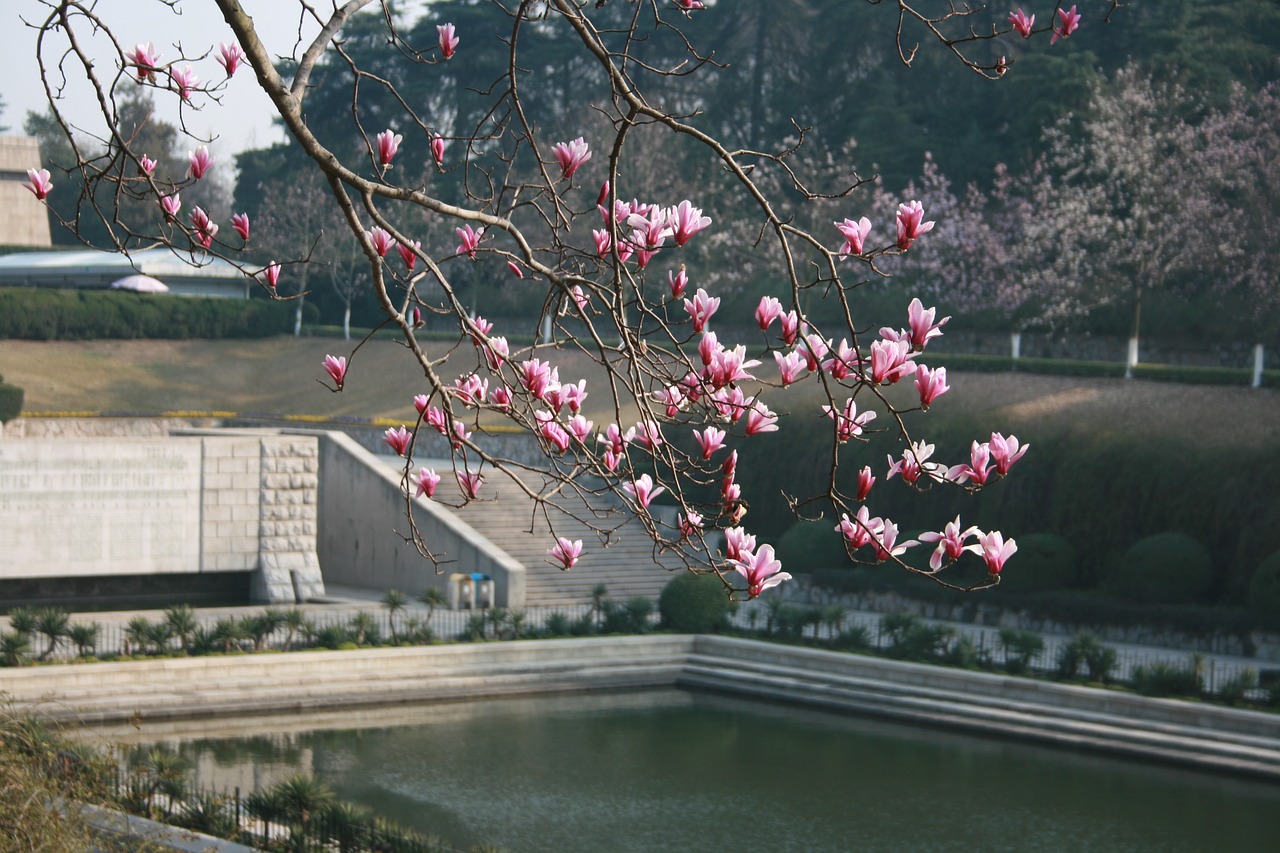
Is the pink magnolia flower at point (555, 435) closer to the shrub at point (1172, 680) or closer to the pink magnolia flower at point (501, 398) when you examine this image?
the pink magnolia flower at point (501, 398)

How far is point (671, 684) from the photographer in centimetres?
2139

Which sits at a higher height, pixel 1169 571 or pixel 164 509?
pixel 164 509

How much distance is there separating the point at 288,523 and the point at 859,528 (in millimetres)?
21776

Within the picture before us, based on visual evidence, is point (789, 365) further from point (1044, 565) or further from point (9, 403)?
point (9, 403)

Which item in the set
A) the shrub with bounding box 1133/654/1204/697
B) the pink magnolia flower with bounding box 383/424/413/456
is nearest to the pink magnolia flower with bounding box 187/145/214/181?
the pink magnolia flower with bounding box 383/424/413/456

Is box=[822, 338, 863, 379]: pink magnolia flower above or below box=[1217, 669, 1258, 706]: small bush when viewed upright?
above

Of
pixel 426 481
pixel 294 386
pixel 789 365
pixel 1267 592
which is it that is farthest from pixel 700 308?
pixel 294 386

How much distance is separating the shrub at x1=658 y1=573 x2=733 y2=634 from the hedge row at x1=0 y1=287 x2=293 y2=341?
2679cm

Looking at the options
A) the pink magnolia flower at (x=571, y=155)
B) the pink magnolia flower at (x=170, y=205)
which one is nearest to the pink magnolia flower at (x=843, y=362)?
the pink magnolia flower at (x=571, y=155)

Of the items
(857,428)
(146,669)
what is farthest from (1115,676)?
(857,428)

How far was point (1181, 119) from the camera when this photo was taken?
34375 mm

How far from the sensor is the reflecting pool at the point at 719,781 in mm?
14672

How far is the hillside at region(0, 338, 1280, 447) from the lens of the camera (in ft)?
92.4

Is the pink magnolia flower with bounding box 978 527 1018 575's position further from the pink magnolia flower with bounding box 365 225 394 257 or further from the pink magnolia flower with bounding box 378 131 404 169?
the pink magnolia flower with bounding box 378 131 404 169
